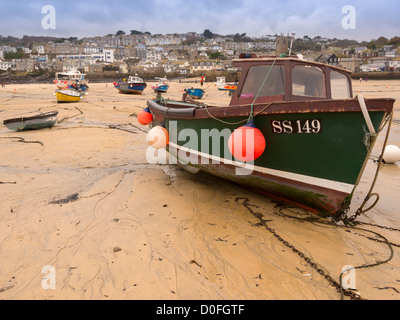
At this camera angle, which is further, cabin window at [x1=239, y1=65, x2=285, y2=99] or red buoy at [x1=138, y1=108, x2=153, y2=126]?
red buoy at [x1=138, y1=108, x2=153, y2=126]

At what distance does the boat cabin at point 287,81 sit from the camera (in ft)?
16.3

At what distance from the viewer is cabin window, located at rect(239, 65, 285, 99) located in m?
5.05

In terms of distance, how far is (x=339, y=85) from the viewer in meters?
5.54

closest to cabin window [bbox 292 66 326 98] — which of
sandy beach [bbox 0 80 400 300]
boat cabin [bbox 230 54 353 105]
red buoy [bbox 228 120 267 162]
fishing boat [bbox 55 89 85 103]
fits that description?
boat cabin [bbox 230 54 353 105]

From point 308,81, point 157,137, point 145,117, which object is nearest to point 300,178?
point 308,81

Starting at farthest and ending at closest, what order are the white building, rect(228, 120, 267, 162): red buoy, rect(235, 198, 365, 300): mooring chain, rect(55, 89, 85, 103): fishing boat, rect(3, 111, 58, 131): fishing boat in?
the white building < rect(55, 89, 85, 103): fishing boat < rect(3, 111, 58, 131): fishing boat < rect(228, 120, 267, 162): red buoy < rect(235, 198, 365, 300): mooring chain

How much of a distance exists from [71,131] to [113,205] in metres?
7.42

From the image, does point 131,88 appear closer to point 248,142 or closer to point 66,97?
point 66,97

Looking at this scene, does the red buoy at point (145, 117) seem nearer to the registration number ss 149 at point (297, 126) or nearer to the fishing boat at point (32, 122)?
the registration number ss 149 at point (297, 126)

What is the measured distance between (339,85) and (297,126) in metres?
2.04

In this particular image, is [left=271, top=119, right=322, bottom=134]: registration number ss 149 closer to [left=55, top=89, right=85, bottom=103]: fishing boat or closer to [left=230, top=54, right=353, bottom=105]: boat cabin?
[left=230, top=54, right=353, bottom=105]: boat cabin

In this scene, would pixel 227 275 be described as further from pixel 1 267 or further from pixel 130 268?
pixel 1 267
